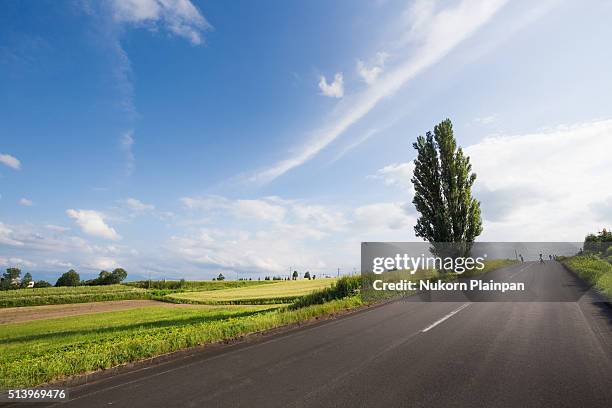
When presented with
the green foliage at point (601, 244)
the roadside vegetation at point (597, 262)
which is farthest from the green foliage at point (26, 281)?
the green foliage at point (601, 244)

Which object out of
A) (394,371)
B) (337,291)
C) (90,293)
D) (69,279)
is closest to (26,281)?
(69,279)

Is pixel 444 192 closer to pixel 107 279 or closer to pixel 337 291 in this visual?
pixel 337 291

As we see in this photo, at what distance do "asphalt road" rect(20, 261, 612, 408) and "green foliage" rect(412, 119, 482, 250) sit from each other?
840 inches

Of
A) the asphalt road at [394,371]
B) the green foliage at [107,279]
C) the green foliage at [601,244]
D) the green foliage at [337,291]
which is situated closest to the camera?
the asphalt road at [394,371]

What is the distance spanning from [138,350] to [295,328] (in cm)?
482

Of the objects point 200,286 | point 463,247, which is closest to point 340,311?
point 463,247

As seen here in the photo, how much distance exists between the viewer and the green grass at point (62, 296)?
170 feet

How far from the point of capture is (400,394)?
15.5 feet

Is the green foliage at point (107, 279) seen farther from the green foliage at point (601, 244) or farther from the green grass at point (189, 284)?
the green foliage at point (601, 244)

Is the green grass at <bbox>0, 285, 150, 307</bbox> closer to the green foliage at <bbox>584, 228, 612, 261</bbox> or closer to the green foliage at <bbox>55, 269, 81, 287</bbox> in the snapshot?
the green foliage at <bbox>55, 269, 81, 287</bbox>

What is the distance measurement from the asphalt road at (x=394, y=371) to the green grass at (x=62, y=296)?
60963 mm

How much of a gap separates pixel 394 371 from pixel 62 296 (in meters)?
66.7

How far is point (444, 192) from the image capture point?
3192 cm

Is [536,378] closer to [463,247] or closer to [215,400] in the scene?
[215,400]
